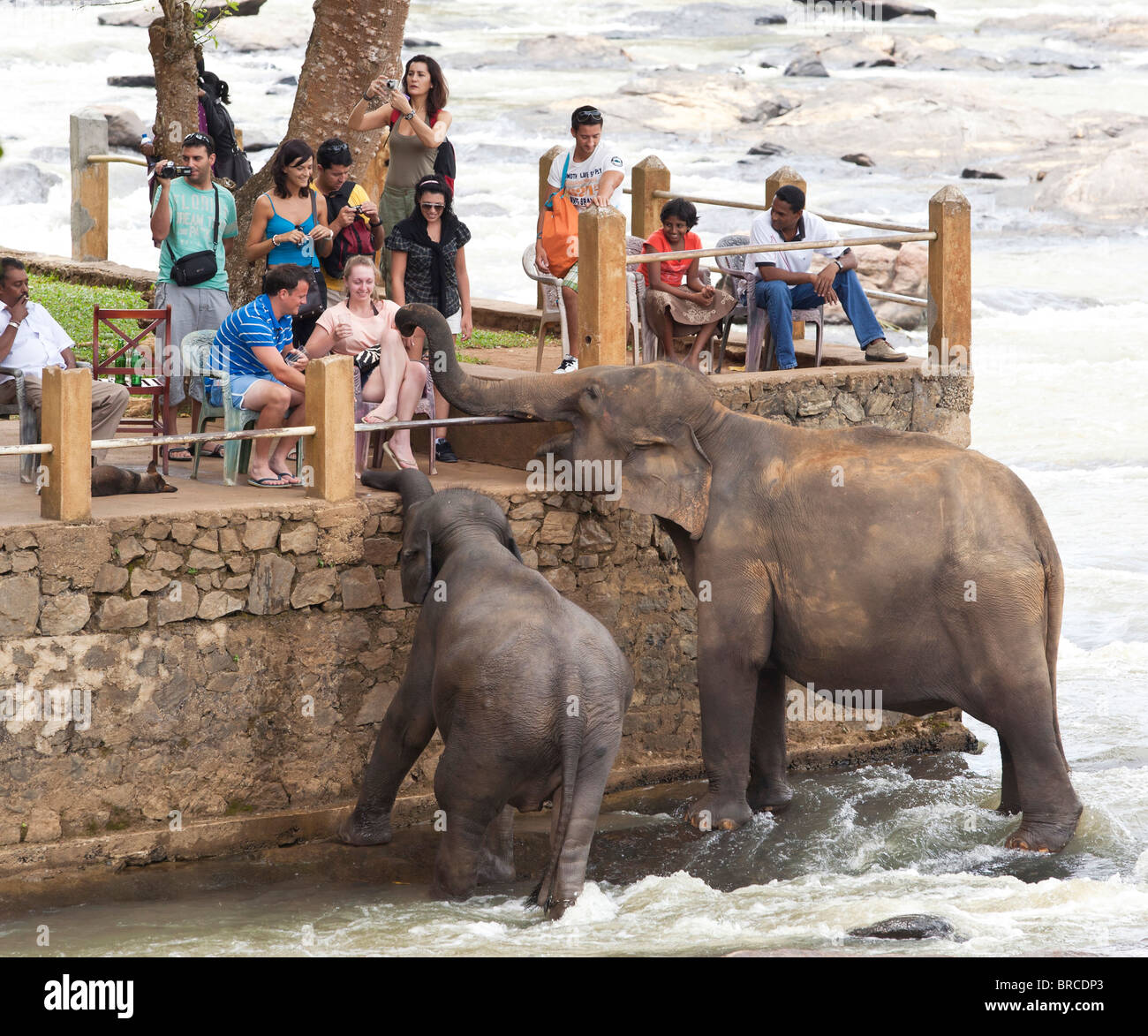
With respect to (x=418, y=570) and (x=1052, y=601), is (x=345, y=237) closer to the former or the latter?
(x=418, y=570)

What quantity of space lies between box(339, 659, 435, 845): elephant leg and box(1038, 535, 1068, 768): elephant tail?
2905 millimetres

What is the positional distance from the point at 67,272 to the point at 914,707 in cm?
991

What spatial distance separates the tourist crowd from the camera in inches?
362

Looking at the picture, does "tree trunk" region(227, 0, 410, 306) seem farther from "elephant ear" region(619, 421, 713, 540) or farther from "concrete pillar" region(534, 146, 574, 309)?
"elephant ear" region(619, 421, 713, 540)

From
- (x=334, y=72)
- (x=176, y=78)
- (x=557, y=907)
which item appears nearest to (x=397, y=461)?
(x=557, y=907)

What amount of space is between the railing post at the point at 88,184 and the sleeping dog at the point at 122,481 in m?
7.38

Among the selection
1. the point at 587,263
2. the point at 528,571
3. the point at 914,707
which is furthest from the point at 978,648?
the point at 587,263

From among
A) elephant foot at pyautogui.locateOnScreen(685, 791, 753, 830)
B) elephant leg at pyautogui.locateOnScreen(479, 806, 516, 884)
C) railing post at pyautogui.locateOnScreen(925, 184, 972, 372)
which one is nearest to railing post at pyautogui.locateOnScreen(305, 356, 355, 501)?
elephant leg at pyautogui.locateOnScreen(479, 806, 516, 884)

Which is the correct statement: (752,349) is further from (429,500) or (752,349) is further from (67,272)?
(67,272)

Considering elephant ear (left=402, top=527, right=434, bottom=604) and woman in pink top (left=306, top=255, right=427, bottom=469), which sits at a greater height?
woman in pink top (left=306, top=255, right=427, bottom=469)

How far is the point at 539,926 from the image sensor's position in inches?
303

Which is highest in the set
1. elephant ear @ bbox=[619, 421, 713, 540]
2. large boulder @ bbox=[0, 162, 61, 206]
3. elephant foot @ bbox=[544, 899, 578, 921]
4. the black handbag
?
large boulder @ bbox=[0, 162, 61, 206]

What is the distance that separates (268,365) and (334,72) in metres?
4.73

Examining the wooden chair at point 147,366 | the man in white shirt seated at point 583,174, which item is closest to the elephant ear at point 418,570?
the wooden chair at point 147,366
